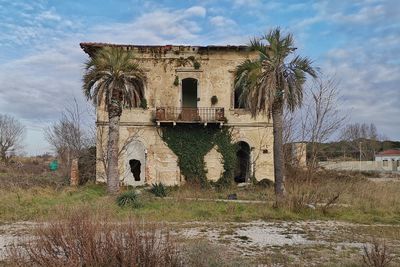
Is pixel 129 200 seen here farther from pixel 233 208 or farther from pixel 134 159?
pixel 134 159

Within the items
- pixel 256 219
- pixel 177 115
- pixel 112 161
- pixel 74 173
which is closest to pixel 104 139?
pixel 74 173

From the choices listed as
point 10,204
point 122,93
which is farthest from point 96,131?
point 10,204

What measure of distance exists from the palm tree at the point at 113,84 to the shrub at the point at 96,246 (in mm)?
13915

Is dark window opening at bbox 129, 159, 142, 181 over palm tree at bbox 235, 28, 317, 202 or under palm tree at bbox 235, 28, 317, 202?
under

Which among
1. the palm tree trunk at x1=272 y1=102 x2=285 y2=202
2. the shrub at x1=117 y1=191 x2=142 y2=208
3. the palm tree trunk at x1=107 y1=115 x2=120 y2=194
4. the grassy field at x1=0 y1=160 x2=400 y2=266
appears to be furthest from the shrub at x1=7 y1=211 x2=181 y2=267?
the palm tree trunk at x1=107 y1=115 x2=120 y2=194

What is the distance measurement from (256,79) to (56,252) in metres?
13.7

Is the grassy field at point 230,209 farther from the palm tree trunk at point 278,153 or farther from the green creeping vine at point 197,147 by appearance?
the green creeping vine at point 197,147

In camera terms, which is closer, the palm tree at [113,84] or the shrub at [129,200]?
the shrub at [129,200]

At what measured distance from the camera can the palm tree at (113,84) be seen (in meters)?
20.0

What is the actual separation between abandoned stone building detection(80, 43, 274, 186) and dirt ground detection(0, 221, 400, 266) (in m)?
12.9

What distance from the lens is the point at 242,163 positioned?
97.8ft

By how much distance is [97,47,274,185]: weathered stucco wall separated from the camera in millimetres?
26781

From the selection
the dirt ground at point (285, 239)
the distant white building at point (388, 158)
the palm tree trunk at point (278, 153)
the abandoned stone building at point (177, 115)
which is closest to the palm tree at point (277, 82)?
the palm tree trunk at point (278, 153)

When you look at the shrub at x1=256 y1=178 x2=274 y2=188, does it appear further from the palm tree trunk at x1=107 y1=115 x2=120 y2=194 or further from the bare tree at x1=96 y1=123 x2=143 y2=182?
the palm tree trunk at x1=107 y1=115 x2=120 y2=194
